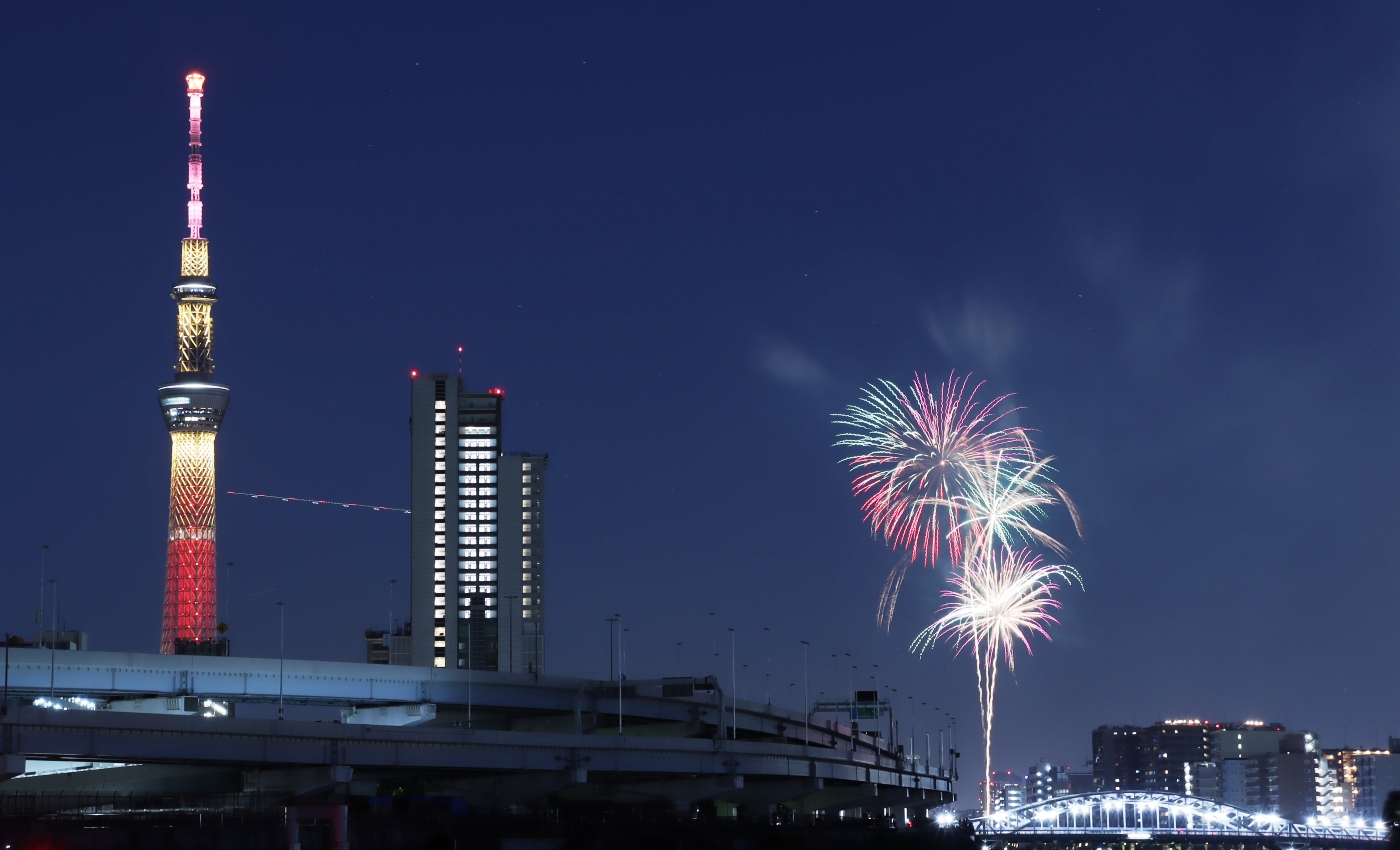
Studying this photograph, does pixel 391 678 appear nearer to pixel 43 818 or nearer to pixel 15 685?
pixel 15 685

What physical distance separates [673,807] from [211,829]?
48093 millimetres

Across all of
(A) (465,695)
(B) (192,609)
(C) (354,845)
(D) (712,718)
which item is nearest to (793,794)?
(D) (712,718)

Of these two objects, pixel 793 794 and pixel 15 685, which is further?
pixel 793 794

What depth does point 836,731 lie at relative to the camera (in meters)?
166

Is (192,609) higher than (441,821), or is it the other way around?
(192,609)

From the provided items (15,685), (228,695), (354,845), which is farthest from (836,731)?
(354,845)

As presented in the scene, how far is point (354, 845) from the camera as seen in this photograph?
73.9 metres

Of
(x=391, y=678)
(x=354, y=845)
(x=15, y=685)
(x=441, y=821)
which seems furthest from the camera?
(x=391, y=678)

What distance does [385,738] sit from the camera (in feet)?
279

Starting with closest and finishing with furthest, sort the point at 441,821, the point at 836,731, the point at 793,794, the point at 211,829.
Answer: the point at 211,829, the point at 441,821, the point at 793,794, the point at 836,731

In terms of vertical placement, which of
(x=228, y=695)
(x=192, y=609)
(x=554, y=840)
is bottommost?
(x=554, y=840)

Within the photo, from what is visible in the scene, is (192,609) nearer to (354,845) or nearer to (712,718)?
(712,718)

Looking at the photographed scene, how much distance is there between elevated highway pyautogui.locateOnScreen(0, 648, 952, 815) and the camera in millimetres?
76938

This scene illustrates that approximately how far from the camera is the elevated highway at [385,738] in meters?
76.9
